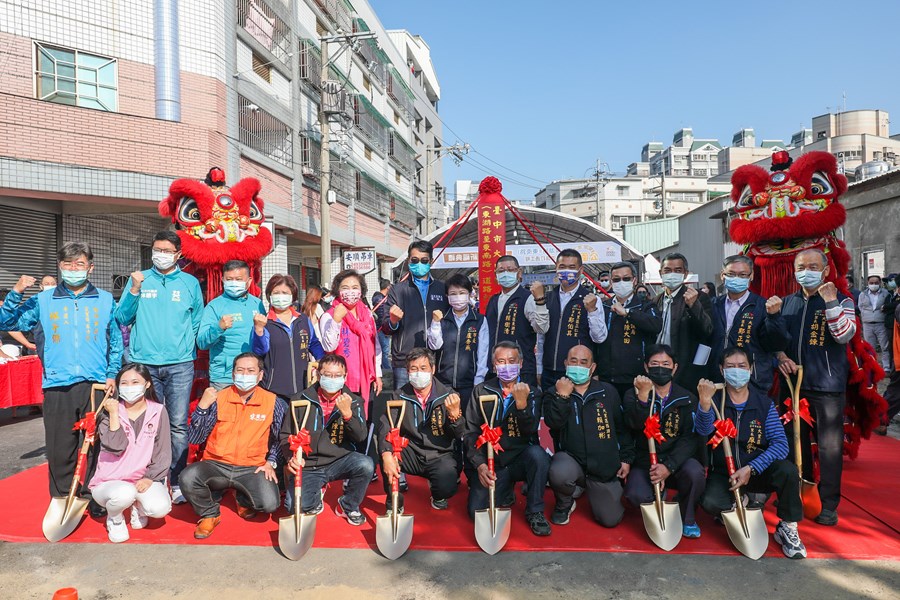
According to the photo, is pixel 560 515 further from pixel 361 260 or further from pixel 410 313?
pixel 361 260

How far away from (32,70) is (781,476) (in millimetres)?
11621

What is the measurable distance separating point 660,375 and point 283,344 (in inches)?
104

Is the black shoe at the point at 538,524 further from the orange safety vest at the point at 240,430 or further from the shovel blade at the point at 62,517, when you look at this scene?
the shovel blade at the point at 62,517

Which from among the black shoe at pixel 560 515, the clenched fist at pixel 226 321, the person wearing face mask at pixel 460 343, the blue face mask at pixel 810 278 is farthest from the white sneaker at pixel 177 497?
the blue face mask at pixel 810 278

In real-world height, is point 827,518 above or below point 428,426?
below

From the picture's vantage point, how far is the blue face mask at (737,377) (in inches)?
140

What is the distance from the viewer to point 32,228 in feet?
32.2

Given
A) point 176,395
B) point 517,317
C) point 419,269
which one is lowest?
point 176,395

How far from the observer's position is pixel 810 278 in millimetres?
3787

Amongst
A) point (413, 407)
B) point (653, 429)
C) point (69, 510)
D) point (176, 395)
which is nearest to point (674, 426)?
point (653, 429)

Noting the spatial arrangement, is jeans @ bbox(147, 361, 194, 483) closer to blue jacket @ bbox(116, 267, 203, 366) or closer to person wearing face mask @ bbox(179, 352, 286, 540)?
blue jacket @ bbox(116, 267, 203, 366)

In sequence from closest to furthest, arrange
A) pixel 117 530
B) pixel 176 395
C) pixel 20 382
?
1. pixel 117 530
2. pixel 176 395
3. pixel 20 382

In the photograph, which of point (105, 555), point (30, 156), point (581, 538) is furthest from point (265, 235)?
point (30, 156)

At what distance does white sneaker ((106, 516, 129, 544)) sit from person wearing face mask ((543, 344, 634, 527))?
2.65m
